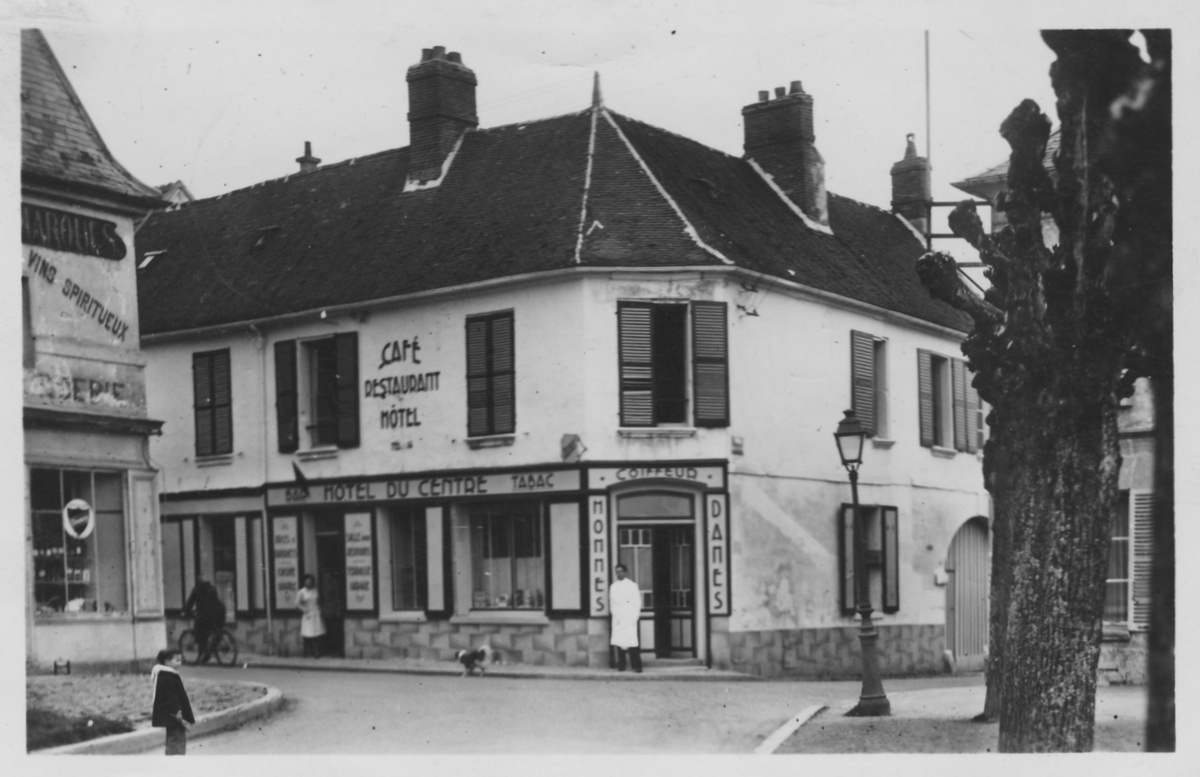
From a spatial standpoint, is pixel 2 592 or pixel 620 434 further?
pixel 620 434

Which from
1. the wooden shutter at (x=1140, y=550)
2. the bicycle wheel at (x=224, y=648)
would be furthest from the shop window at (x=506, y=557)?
the wooden shutter at (x=1140, y=550)

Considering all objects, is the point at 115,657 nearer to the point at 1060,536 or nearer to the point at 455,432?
the point at 455,432

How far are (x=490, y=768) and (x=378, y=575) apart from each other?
10.2 meters

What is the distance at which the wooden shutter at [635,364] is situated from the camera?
72.8 ft

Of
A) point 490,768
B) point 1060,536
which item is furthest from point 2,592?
point 1060,536

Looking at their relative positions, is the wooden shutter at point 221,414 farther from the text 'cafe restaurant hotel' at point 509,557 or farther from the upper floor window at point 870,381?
the upper floor window at point 870,381

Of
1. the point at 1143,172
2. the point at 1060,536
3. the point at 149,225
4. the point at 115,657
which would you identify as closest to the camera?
the point at 1060,536

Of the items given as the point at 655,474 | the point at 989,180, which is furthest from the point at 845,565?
the point at 989,180

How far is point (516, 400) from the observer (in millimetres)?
22203

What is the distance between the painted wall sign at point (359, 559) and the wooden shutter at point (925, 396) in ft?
27.4

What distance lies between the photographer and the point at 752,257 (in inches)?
920

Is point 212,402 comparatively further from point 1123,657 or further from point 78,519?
point 1123,657

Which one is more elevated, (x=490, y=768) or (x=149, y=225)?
(x=149, y=225)

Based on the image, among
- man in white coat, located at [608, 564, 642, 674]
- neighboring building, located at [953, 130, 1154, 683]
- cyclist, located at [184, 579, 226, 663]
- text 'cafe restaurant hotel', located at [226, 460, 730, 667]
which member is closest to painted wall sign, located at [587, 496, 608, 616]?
text 'cafe restaurant hotel', located at [226, 460, 730, 667]
